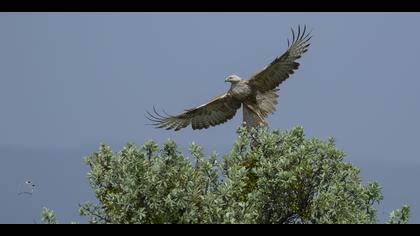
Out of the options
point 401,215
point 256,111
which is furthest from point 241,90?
point 401,215

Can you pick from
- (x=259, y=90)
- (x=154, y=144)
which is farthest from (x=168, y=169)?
(x=259, y=90)

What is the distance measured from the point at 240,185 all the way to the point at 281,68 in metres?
5.51

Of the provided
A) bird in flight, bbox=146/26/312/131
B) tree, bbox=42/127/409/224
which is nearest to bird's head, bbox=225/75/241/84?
bird in flight, bbox=146/26/312/131

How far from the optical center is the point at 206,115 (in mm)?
16078

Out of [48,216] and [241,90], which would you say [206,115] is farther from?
[48,216]

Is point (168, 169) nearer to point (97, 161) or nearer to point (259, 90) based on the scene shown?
point (97, 161)

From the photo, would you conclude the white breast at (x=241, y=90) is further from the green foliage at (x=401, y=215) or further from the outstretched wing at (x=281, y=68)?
the green foliage at (x=401, y=215)

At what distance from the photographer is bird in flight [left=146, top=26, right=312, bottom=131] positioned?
15.1m
